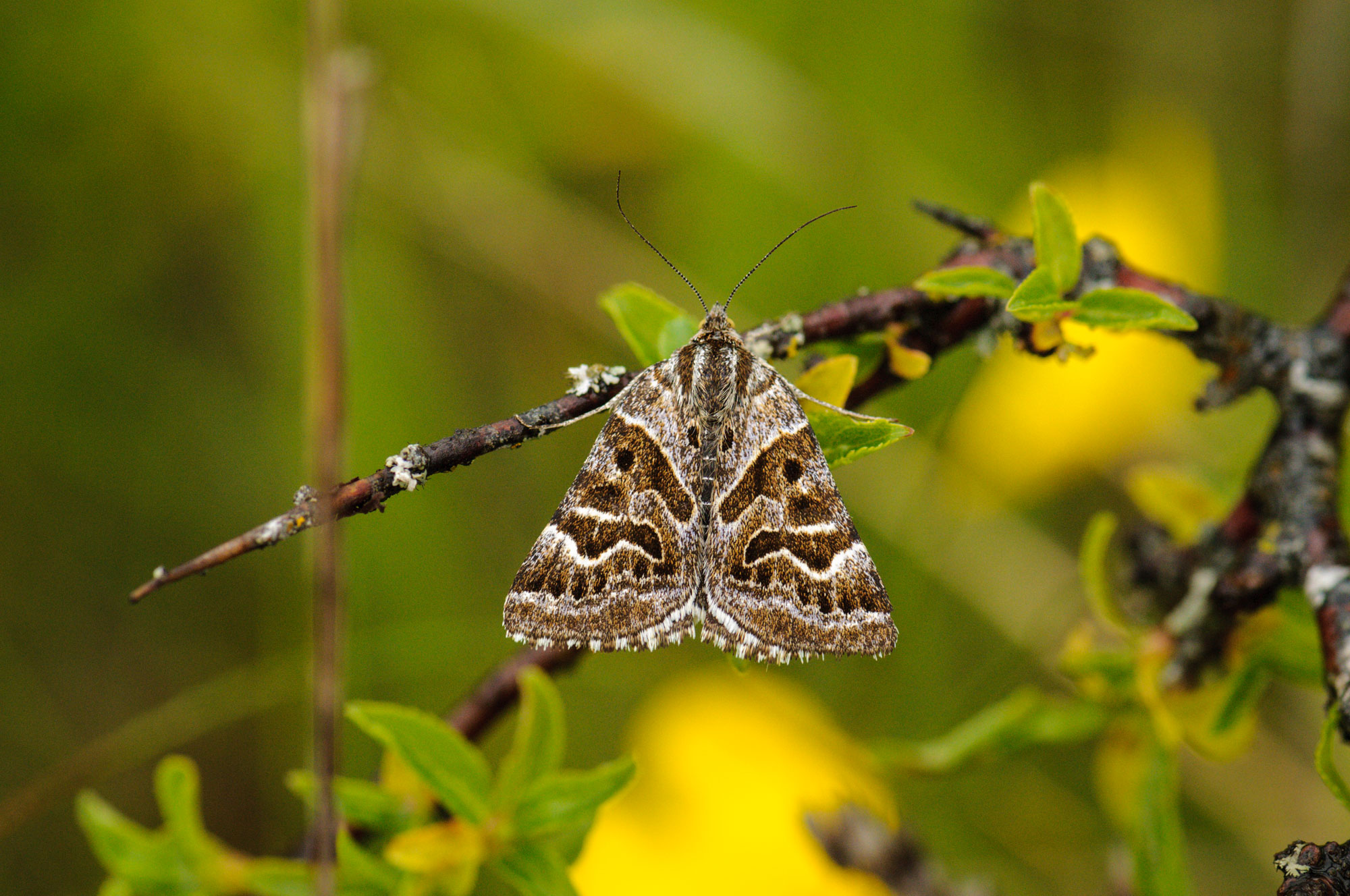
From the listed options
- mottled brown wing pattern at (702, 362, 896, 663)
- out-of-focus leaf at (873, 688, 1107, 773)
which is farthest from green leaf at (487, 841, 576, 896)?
out-of-focus leaf at (873, 688, 1107, 773)

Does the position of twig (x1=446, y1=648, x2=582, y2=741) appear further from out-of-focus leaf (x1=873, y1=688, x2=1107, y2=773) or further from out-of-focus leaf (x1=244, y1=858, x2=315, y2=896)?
out-of-focus leaf (x1=873, y1=688, x2=1107, y2=773)

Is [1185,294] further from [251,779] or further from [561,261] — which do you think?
[251,779]

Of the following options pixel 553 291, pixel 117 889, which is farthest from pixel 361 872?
pixel 553 291

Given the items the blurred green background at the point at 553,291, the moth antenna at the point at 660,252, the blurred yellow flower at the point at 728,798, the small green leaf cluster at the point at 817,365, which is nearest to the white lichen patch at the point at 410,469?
the small green leaf cluster at the point at 817,365

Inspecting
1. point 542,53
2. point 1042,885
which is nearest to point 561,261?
point 542,53

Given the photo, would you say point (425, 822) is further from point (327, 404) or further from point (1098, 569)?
point (1098, 569)

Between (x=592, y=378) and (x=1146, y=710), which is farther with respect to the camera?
(x=1146, y=710)

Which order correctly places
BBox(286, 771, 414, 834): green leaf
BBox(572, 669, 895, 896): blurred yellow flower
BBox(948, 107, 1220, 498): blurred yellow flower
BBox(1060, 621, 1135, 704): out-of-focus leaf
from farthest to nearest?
BBox(948, 107, 1220, 498): blurred yellow flower
BBox(572, 669, 895, 896): blurred yellow flower
BBox(1060, 621, 1135, 704): out-of-focus leaf
BBox(286, 771, 414, 834): green leaf
